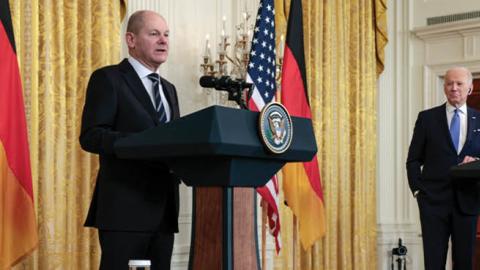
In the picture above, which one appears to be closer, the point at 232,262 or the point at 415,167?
the point at 232,262

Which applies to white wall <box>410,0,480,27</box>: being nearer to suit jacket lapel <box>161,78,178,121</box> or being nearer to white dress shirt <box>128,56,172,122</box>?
suit jacket lapel <box>161,78,178,121</box>

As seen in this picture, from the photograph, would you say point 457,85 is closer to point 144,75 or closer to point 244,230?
point 144,75

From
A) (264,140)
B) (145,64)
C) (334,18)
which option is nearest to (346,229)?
(334,18)

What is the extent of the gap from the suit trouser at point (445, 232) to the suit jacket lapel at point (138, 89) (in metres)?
2.88

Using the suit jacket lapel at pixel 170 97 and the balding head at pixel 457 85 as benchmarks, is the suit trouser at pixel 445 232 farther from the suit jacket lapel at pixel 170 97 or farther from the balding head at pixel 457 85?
the suit jacket lapel at pixel 170 97

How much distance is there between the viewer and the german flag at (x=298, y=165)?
5.02 m

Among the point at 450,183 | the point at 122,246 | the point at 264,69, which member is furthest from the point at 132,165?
the point at 450,183

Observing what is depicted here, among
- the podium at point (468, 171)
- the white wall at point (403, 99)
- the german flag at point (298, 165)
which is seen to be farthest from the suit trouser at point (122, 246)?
the white wall at point (403, 99)

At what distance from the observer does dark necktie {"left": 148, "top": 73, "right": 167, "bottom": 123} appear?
274cm

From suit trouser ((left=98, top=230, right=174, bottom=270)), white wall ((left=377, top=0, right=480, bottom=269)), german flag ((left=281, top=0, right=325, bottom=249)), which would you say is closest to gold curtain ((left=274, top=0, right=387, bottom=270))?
white wall ((left=377, top=0, right=480, bottom=269))

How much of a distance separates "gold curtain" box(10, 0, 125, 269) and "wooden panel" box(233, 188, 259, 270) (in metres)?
2.17

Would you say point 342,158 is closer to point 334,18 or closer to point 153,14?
point 334,18

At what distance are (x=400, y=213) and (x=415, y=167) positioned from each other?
7.73 feet

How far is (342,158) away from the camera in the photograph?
674cm
